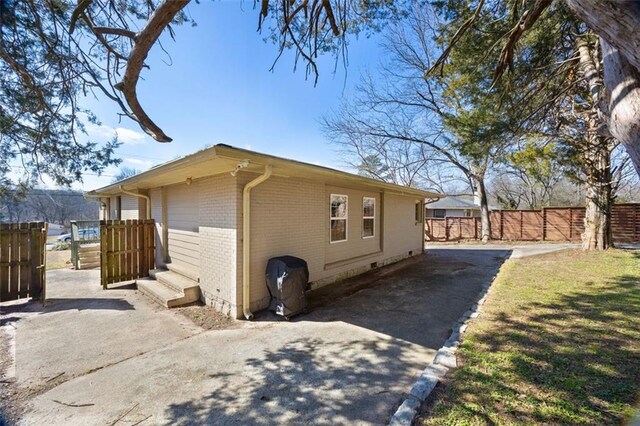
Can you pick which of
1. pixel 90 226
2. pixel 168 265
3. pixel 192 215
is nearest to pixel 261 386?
pixel 192 215

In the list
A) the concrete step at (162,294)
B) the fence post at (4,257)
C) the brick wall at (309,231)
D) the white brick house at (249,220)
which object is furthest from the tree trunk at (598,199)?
the fence post at (4,257)

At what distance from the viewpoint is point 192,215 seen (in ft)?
21.2

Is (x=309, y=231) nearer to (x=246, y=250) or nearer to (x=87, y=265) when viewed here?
(x=246, y=250)

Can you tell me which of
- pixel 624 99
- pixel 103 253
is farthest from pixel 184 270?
pixel 624 99

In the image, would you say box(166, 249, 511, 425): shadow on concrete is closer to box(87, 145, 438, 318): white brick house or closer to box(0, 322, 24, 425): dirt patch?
box(87, 145, 438, 318): white brick house

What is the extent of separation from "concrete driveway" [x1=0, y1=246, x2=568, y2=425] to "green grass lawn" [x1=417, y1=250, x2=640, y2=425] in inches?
19.4

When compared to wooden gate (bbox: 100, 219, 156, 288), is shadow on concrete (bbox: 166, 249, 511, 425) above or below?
below

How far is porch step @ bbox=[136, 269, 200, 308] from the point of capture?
560 centimetres

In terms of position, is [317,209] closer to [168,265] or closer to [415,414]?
[168,265]

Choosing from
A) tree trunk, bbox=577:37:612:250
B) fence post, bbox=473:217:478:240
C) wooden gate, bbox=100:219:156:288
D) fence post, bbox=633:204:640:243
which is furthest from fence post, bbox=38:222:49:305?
fence post, bbox=633:204:640:243

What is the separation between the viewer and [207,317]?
16.4ft

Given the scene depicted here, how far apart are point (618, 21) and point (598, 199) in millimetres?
12305

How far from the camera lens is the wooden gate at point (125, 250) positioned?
270 inches

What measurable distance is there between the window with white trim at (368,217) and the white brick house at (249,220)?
0.10ft
